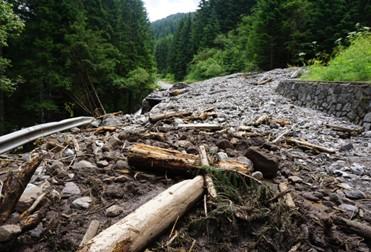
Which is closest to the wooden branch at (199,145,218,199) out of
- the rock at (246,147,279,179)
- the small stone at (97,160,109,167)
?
the rock at (246,147,279,179)

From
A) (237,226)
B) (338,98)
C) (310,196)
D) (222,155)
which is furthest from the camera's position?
(338,98)

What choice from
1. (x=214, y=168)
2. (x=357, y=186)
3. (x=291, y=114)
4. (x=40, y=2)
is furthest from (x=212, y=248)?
(x=40, y=2)

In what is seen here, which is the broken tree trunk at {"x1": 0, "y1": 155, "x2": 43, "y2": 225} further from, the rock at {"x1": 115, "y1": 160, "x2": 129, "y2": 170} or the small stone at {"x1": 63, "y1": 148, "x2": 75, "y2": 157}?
the small stone at {"x1": 63, "y1": 148, "x2": 75, "y2": 157}

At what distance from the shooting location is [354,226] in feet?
8.31

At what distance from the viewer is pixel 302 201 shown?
9.65 ft

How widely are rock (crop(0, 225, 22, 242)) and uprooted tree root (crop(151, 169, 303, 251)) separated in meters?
1.05

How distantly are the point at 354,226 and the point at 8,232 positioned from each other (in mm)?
3081

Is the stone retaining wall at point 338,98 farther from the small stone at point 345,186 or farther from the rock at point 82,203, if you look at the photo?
the rock at point 82,203

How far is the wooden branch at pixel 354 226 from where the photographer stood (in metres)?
2.47

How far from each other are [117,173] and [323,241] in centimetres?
239

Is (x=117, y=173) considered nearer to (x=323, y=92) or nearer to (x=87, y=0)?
(x=323, y=92)

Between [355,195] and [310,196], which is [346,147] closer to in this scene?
[355,195]

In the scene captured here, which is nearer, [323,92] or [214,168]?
[214,168]

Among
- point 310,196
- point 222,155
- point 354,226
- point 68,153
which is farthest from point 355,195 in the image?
point 68,153
